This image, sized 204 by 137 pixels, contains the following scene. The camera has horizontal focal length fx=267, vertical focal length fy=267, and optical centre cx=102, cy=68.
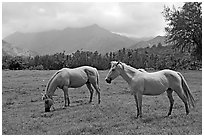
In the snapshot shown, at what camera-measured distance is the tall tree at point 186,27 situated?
35.5 meters

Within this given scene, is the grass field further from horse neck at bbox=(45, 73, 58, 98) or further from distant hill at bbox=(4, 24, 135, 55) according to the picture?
distant hill at bbox=(4, 24, 135, 55)

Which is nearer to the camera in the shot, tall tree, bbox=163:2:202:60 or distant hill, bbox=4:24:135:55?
tall tree, bbox=163:2:202:60

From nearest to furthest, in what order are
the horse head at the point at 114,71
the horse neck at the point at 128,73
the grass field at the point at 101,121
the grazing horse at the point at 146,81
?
the grass field at the point at 101,121 → the grazing horse at the point at 146,81 → the horse neck at the point at 128,73 → the horse head at the point at 114,71

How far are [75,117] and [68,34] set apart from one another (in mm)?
93798

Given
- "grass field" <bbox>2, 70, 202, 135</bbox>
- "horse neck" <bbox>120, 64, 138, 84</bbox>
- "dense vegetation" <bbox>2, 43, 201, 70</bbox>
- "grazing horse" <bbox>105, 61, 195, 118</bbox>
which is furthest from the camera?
"dense vegetation" <bbox>2, 43, 201, 70</bbox>

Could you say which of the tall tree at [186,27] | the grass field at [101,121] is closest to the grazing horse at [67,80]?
the grass field at [101,121]

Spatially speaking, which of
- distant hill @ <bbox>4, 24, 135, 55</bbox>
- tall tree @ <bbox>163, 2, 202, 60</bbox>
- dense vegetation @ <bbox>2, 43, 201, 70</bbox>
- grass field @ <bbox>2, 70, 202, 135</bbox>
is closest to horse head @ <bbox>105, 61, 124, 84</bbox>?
grass field @ <bbox>2, 70, 202, 135</bbox>

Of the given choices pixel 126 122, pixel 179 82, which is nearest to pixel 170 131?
pixel 126 122

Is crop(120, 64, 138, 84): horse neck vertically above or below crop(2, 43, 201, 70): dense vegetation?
below

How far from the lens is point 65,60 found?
5538cm

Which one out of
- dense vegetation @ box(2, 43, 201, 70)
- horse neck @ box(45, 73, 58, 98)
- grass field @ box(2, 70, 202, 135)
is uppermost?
dense vegetation @ box(2, 43, 201, 70)

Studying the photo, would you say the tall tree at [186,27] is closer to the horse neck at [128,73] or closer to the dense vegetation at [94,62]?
the dense vegetation at [94,62]

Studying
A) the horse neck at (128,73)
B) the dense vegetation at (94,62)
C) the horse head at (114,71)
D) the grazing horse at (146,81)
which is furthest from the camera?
the dense vegetation at (94,62)

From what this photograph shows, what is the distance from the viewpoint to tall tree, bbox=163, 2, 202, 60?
116 feet
